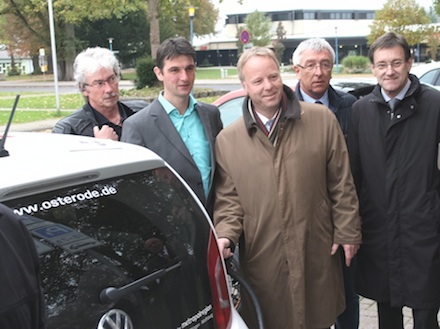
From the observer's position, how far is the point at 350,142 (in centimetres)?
376

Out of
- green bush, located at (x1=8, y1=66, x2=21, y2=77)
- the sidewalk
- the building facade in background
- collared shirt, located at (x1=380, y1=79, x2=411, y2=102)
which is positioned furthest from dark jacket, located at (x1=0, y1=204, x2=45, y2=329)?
the building facade in background

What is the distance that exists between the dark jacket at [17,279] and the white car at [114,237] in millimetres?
304

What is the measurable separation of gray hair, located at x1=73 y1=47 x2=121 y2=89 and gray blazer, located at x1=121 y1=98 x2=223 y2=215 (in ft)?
1.68

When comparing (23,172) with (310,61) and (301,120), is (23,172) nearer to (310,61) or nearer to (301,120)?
(301,120)

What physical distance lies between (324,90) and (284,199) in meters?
1.34

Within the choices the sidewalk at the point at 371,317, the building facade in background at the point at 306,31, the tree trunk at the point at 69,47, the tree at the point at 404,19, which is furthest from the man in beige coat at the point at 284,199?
the building facade in background at the point at 306,31

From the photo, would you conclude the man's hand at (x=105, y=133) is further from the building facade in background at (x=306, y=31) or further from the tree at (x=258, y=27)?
the building facade in background at (x=306, y=31)

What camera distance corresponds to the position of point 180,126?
3.53 meters

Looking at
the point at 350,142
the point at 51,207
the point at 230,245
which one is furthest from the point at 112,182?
the point at 350,142

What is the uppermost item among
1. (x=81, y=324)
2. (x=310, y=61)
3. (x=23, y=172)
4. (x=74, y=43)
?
(x=74, y=43)

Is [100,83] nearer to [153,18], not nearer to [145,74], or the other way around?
[153,18]

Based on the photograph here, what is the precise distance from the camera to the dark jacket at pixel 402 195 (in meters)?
3.46

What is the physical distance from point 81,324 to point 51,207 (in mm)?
380

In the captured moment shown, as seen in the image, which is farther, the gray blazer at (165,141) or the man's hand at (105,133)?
the man's hand at (105,133)
